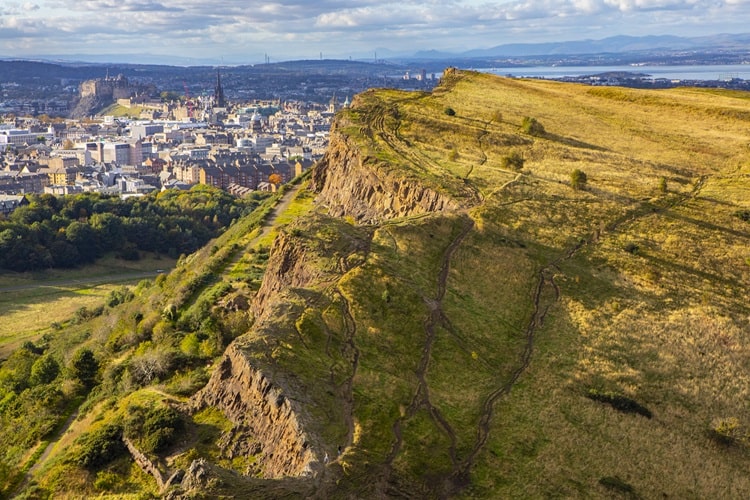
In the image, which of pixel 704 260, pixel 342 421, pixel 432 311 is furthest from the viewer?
pixel 704 260

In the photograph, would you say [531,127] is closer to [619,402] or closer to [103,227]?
[619,402]

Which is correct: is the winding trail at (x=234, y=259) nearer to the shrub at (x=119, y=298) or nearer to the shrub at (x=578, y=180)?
the shrub at (x=119, y=298)

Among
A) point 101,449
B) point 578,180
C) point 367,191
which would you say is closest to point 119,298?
point 367,191

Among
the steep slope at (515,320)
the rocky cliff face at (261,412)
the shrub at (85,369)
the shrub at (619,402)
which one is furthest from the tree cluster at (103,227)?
the shrub at (619,402)

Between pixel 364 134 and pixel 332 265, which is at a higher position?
pixel 364 134

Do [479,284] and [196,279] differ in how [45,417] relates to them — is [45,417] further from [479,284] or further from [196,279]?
[479,284]

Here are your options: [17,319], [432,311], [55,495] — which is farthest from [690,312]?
[17,319]

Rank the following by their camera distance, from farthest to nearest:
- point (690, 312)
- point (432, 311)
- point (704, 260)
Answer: point (704, 260) < point (690, 312) < point (432, 311)
